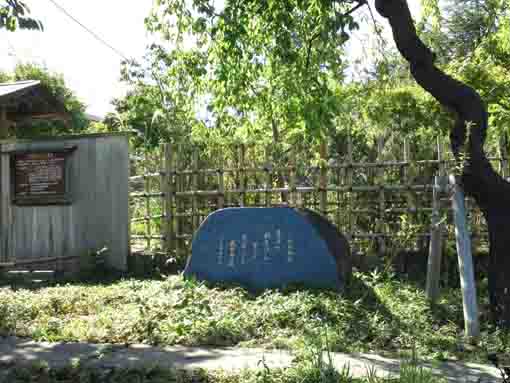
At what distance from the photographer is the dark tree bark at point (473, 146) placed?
19.8 feet

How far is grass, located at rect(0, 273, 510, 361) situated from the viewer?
5422 mm

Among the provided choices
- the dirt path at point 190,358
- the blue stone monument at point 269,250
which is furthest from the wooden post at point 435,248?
the dirt path at point 190,358

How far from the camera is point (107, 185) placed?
9906 millimetres

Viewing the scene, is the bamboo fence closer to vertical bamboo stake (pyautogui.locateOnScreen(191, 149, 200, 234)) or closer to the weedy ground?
vertical bamboo stake (pyautogui.locateOnScreen(191, 149, 200, 234))

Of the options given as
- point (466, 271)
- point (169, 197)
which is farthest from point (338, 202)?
point (466, 271)

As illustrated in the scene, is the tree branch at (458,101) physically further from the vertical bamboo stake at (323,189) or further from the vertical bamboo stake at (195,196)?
the vertical bamboo stake at (195,196)

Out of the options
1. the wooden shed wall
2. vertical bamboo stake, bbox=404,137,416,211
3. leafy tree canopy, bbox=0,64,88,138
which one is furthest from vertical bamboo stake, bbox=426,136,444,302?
leafy tree canopy, bbox=0,64,88,138

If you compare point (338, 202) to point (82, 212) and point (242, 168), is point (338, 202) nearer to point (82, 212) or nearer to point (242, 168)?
point (242, 168)

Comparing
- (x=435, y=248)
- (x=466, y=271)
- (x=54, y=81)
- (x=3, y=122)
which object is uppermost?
(x=54, y=81)

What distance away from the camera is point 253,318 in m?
5.92

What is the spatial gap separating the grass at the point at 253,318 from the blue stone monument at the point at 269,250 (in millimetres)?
325

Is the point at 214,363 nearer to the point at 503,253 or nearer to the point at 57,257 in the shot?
the point at 503,253

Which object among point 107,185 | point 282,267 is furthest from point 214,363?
point 107,185

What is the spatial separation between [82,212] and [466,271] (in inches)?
252
